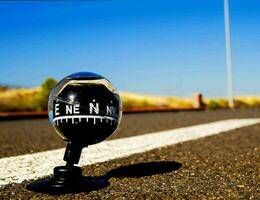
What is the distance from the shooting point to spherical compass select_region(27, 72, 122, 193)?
3.36 metres

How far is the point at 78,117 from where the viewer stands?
3365mm

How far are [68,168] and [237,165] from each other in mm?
2229

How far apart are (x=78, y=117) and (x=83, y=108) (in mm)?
97

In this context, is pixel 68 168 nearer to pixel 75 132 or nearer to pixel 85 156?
pixel 75 132

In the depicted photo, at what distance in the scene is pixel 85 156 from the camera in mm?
5648

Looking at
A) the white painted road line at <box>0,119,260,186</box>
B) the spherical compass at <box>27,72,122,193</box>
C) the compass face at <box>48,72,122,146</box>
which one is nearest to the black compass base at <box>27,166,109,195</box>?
the spherical compass at <box>27,72,122,193</box>

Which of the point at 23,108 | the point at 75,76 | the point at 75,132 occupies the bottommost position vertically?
the point at 23,108

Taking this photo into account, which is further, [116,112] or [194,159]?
[194,159]

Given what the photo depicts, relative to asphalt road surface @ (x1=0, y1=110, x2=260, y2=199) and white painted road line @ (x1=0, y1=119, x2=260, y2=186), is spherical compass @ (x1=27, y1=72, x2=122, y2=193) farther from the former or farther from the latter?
white painted road line @ (x1=0, y1=119, x2=260, y2=186)

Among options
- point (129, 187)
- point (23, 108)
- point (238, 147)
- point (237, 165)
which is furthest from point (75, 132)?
point (23, 108)

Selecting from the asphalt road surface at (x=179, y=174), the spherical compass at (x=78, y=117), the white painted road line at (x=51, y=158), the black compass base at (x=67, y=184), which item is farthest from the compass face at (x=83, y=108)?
the white painted road line at (x=51, y=158)

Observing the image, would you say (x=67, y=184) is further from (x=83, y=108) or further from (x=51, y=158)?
(x=51, y=158)

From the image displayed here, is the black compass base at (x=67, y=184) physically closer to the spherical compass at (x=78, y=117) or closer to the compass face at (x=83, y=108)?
the spherical compass at (x=78, y=117)

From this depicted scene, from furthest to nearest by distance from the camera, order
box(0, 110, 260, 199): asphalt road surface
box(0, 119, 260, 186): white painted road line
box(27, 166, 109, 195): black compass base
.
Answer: box(0, 119, 260, 186): white painted road line, box(27, 166, 109, 195): black compass base, box(0, 110, 260, 199): asphalt road surface
